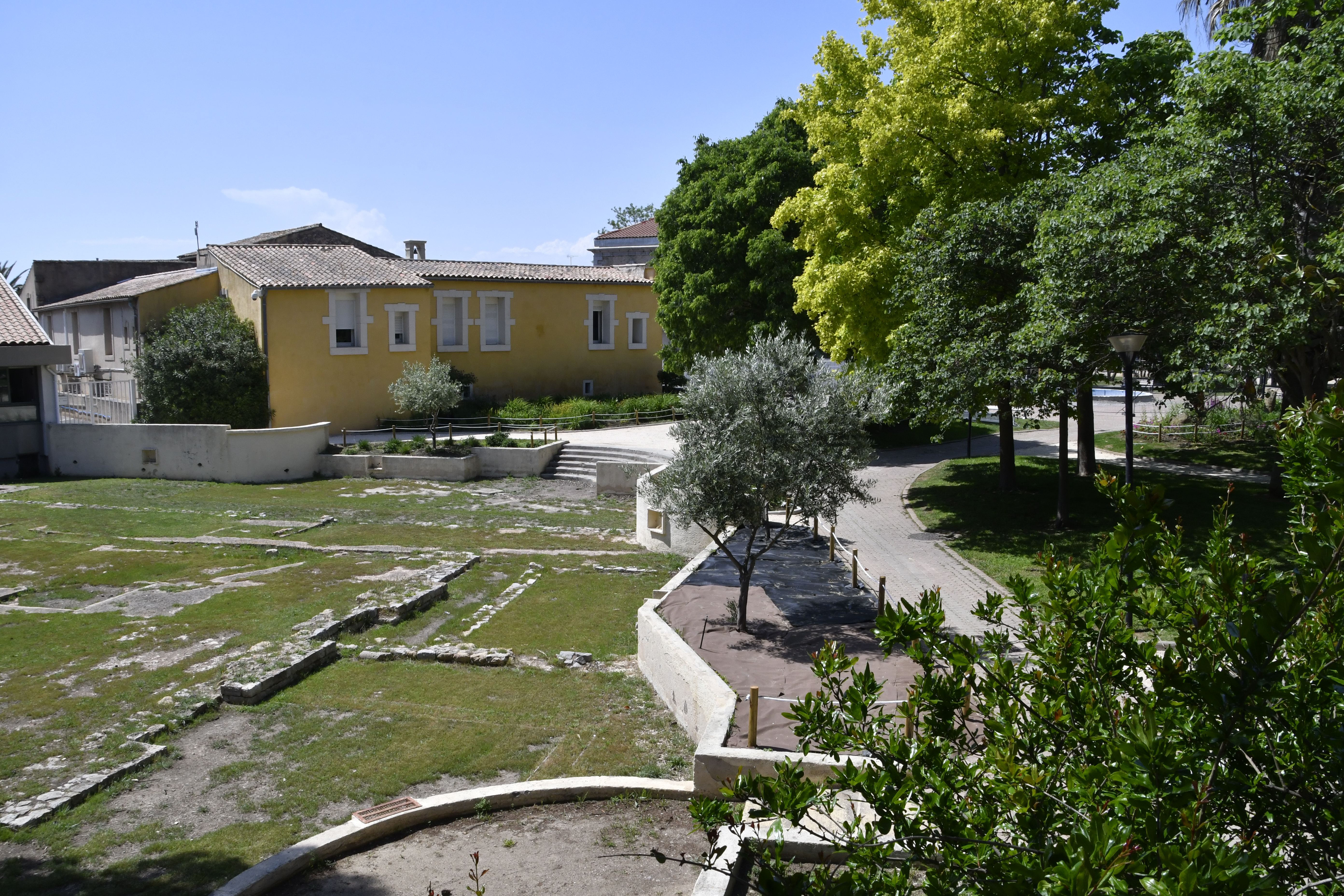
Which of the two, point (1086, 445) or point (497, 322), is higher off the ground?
point (497, 322)

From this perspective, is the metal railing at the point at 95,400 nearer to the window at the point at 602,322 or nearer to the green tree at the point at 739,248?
the window at the point at 602,322

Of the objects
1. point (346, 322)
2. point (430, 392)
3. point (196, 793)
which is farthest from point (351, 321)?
point (196, 793)

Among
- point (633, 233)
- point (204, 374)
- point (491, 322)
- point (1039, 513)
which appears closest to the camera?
point (1039, 513)

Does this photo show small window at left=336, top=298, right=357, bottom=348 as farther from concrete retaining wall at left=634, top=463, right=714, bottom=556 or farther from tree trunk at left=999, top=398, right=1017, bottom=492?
tree trunk at left=999, top=398, right=1017, bottom=492

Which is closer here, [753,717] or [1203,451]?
[753,717]

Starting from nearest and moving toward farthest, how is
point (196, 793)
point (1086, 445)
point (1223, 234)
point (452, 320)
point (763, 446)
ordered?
point (196, 793) → point (763, 446) → point (1223, 234) → point (1086, 445) → point (452, 320)

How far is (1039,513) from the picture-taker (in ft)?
64.8

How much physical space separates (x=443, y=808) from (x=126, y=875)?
100 inches

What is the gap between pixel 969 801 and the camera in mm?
3885

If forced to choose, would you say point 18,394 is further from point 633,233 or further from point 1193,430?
point 633,233

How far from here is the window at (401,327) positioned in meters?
33.6

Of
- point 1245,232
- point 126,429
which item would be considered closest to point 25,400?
point 126,429

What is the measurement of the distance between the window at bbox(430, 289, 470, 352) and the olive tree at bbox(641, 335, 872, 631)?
24627 mm

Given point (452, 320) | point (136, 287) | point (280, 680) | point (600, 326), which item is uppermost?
point (136, 287)
